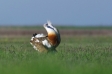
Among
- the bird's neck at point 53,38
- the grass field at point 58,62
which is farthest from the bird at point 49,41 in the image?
the grass field at point 58,62

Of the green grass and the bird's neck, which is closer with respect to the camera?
the green grass

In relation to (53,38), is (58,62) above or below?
below

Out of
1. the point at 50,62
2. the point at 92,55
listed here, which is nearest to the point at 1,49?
the point at 92,55

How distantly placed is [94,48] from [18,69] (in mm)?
Result: 7474

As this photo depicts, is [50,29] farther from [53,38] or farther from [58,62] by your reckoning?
[58,62]

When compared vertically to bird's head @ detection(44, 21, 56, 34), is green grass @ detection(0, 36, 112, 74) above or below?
below

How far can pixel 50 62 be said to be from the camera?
11.8 m

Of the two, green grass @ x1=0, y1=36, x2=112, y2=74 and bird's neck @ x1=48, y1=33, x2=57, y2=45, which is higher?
bird's neck @ x1=48, y1=33, x2=57, y2=45

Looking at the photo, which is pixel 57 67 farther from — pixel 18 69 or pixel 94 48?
pixel 94 48

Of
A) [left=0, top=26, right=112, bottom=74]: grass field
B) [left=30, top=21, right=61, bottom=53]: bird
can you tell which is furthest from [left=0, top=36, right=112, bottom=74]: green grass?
[left=30, top=21, right=61, bottom=53]: bird

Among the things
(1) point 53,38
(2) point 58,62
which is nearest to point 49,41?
(1) point 53,38

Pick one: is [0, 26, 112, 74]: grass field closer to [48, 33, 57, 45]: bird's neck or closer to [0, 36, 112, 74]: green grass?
[0, 36, 112, 74]: green grass

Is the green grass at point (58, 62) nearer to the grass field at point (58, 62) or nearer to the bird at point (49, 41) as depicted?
the grass field at point (58, 62)

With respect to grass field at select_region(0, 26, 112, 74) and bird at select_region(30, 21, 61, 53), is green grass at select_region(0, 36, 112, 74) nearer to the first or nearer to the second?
grass field at select_region(0, 26, 112, 74)
